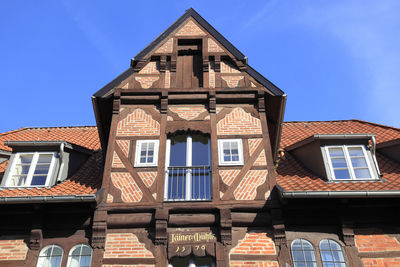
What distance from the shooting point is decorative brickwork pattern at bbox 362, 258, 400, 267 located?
8.55 m

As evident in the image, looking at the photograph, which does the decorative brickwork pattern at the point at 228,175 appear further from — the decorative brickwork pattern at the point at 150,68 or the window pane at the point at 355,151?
the decorative brickwork pattern at the point at 150,68

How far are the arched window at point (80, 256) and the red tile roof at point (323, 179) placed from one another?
15.9 ft

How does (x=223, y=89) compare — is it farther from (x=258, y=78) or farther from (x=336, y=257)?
(x=336, y=257)

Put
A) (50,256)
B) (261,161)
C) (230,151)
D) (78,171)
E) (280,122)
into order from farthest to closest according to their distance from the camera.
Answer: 1. (280,122)
2. (78,171)
3. (230,151)
4. (261,161)
5. (50,256)

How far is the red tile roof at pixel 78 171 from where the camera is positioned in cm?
978

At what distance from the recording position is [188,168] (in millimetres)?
9945

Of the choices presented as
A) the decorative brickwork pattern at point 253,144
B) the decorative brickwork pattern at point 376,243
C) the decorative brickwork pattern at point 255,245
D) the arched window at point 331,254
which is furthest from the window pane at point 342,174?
the decorative brickwork pattern at point 255,245

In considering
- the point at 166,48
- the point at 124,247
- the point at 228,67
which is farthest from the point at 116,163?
the point at 228,67

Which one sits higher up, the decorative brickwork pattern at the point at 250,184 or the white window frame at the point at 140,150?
the white window frame at the point at 140,150

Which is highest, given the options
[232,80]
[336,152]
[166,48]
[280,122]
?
[166,48]

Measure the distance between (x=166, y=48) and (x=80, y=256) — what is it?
280 inches

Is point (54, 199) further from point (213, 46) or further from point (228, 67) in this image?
point (213, 46)

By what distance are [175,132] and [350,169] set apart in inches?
190

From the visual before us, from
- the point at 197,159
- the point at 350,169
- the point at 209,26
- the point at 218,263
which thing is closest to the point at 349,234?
the point at 350,169
